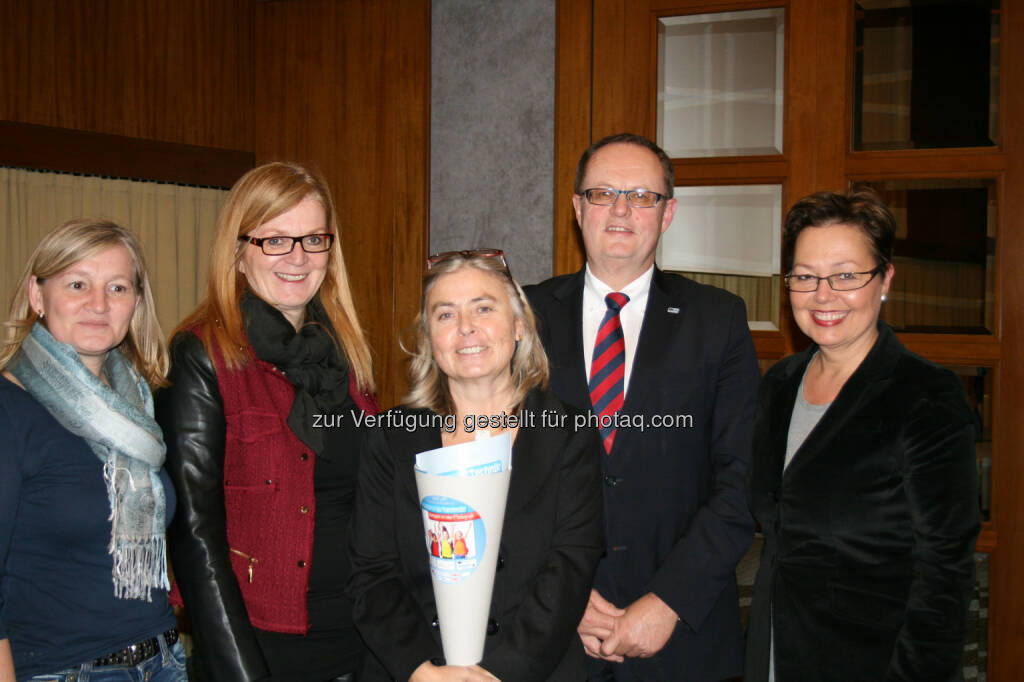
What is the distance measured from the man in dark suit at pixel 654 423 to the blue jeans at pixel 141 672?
1.03m

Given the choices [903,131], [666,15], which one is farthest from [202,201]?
[903,131]

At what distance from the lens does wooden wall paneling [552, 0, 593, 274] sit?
376cm

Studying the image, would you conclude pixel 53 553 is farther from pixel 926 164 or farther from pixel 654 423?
pixel 926 164

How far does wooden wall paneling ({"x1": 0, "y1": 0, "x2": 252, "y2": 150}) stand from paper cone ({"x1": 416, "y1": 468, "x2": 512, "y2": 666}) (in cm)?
300

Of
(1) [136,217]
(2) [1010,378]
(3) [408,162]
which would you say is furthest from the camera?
(3) [408,162]

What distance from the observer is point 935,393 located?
1.78 meters

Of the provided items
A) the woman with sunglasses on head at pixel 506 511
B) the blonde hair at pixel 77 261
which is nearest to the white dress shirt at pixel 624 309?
the woman with sunglasses on head at pixel 506 511

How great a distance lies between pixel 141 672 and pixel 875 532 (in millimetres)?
1738

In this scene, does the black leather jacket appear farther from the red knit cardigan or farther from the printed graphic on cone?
the printed graphic on cone

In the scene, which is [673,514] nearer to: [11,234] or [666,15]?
[666,15]

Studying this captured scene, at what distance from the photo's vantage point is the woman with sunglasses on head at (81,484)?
1.73 metres

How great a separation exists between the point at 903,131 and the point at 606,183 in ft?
6.07

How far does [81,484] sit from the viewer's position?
1.79 metres

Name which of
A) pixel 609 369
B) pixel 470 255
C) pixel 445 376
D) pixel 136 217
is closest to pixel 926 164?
pixel 609 369
